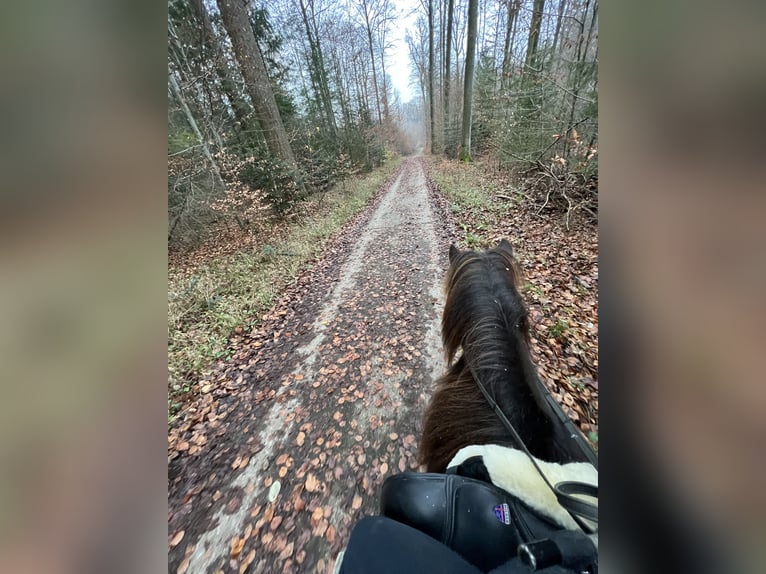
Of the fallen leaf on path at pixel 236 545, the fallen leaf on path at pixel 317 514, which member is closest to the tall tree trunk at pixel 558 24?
the fallen leaf on path at pixel 317 514

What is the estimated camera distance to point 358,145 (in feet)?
47.9

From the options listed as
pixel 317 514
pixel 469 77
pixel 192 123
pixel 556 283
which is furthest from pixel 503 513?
pixel 469 77

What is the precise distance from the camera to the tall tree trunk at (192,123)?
4.43 meters

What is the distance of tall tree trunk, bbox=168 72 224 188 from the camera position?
174 inches

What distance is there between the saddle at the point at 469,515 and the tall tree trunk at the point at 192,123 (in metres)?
5.65

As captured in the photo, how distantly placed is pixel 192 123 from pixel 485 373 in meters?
5.68

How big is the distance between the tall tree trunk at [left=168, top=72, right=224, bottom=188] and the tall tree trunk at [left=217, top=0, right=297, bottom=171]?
1643mm

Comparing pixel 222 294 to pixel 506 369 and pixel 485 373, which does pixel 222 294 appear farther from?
pixel 506 369

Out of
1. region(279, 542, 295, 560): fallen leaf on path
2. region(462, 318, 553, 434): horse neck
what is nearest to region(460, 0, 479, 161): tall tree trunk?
region(462, 318, 553, 434): horse neck

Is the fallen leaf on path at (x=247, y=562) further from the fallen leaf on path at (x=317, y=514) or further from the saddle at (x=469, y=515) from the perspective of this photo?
the saddle at (x=469, y=515)
